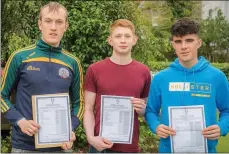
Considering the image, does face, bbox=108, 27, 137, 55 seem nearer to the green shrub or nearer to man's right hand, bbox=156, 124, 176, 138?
man's right hand, bbox=156, 124, 176, 138

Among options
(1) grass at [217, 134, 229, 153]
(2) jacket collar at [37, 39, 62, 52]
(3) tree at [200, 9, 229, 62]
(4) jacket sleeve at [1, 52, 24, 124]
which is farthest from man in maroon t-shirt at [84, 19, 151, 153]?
(3) tree at [200, 9, 229, 62]

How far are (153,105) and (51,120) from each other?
874mm

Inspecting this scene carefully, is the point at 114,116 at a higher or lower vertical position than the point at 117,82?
lower

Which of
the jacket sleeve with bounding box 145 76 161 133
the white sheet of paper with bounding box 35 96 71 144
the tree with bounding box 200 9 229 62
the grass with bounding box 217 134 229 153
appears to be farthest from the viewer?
the tree with bounding box 200 9 229 62

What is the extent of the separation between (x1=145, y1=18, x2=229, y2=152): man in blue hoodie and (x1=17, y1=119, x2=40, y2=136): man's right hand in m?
0.95

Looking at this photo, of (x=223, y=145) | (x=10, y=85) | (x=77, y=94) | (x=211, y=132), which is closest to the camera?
(x=211, y=132)

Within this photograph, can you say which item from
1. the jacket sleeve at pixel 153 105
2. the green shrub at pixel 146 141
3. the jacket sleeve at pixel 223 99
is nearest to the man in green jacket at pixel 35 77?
the jacket sleeve at pixel 153 105

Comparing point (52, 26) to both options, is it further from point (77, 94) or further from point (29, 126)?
point (29, 126)

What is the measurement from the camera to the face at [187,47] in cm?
326

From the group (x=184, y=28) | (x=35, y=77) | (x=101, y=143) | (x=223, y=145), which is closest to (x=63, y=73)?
(x=35, y=77)

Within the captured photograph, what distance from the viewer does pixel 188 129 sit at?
312 centimetres

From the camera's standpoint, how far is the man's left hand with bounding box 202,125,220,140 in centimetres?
309

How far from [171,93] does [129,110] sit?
0.39m

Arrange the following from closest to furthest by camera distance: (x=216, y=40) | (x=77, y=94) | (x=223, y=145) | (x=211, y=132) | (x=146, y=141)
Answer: (x=211, y=132) → (x=77, y=94) → (x=223, y=145) → (x=146, y=141) → (x=216, y=40)
